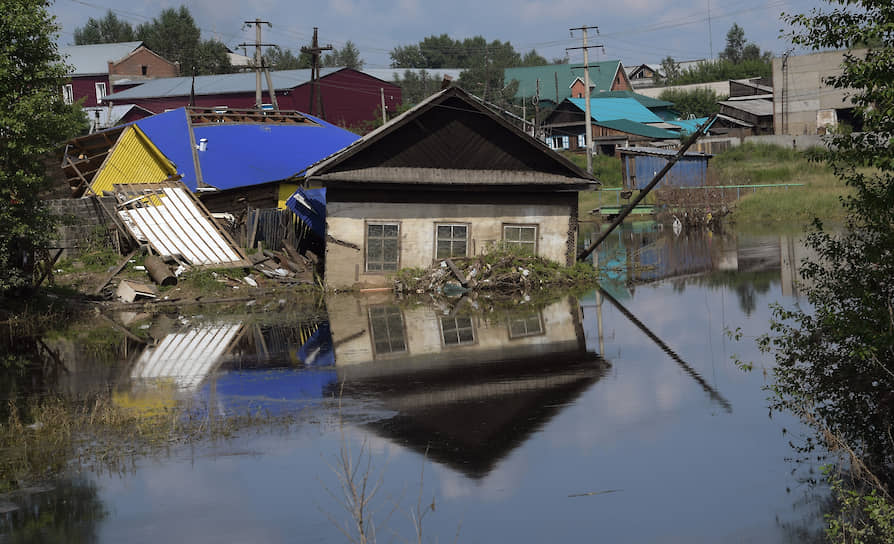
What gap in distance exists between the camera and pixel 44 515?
25.5ft

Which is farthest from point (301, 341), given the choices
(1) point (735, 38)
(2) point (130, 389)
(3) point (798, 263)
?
(1) point (735, 38)

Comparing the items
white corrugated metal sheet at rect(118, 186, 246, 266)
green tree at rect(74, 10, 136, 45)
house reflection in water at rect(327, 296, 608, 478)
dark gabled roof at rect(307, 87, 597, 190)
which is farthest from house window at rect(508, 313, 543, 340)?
green tree at rect(74, 10, 136, 45)

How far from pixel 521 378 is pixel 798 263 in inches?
623

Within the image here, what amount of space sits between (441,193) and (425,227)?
1.00 meters

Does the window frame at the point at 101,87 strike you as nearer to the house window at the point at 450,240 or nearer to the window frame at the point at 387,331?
the house window at the point at 450,240

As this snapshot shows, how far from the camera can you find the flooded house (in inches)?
890

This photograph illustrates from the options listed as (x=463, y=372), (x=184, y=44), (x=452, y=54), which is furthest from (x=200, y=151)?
(x=452, y=54)

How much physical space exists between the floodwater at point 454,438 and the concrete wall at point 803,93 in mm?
49038

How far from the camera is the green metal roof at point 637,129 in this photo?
6388 cm

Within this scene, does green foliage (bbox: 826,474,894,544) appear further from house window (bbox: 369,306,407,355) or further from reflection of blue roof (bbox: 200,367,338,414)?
house window (bbox: 369,306,407,355)

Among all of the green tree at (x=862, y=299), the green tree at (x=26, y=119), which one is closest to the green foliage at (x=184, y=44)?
the green tree at (x=26, y=119)

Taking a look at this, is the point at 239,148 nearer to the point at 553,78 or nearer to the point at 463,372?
the point at 463,372

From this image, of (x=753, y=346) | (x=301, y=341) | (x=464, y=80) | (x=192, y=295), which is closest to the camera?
(x=753, y=346)

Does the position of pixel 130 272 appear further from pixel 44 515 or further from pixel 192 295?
pixel 44 515
